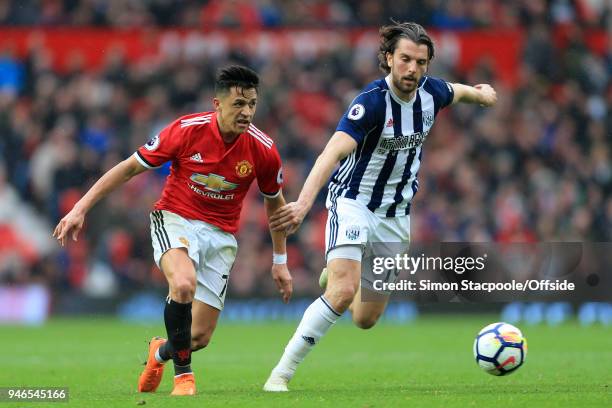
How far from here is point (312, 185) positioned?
7.23 m

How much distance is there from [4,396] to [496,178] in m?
12.0

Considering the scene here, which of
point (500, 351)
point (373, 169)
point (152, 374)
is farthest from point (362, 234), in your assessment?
point (152, 374)

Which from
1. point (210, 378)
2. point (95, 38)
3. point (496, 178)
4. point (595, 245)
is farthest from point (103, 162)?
point (210, 378)

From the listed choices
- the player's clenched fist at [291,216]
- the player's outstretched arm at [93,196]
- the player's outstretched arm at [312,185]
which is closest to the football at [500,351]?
the player's outstretched arm at [312,185]

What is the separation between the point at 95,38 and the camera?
20.8 meters

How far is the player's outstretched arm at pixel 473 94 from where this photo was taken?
8.68m

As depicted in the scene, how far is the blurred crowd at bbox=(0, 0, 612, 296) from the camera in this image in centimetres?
1797

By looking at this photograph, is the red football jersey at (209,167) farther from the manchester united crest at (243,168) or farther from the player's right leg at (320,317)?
the player's right leg at (320,317)

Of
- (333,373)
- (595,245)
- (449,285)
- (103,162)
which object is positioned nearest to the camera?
(449,285)

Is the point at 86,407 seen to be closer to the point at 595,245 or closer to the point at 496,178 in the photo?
the point at 595,245

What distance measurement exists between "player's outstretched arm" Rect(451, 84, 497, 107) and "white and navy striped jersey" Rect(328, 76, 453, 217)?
157mm

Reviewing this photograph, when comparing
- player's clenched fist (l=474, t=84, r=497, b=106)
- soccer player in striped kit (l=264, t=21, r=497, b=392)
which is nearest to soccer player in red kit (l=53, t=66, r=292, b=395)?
soccer player in striped kit (l=264, t=21, r=497, b=392)

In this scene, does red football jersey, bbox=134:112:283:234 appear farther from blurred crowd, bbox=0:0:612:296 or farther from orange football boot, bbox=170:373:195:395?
blurred crowd, bbox=0:0:612:296

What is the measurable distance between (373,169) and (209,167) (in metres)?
1.13
